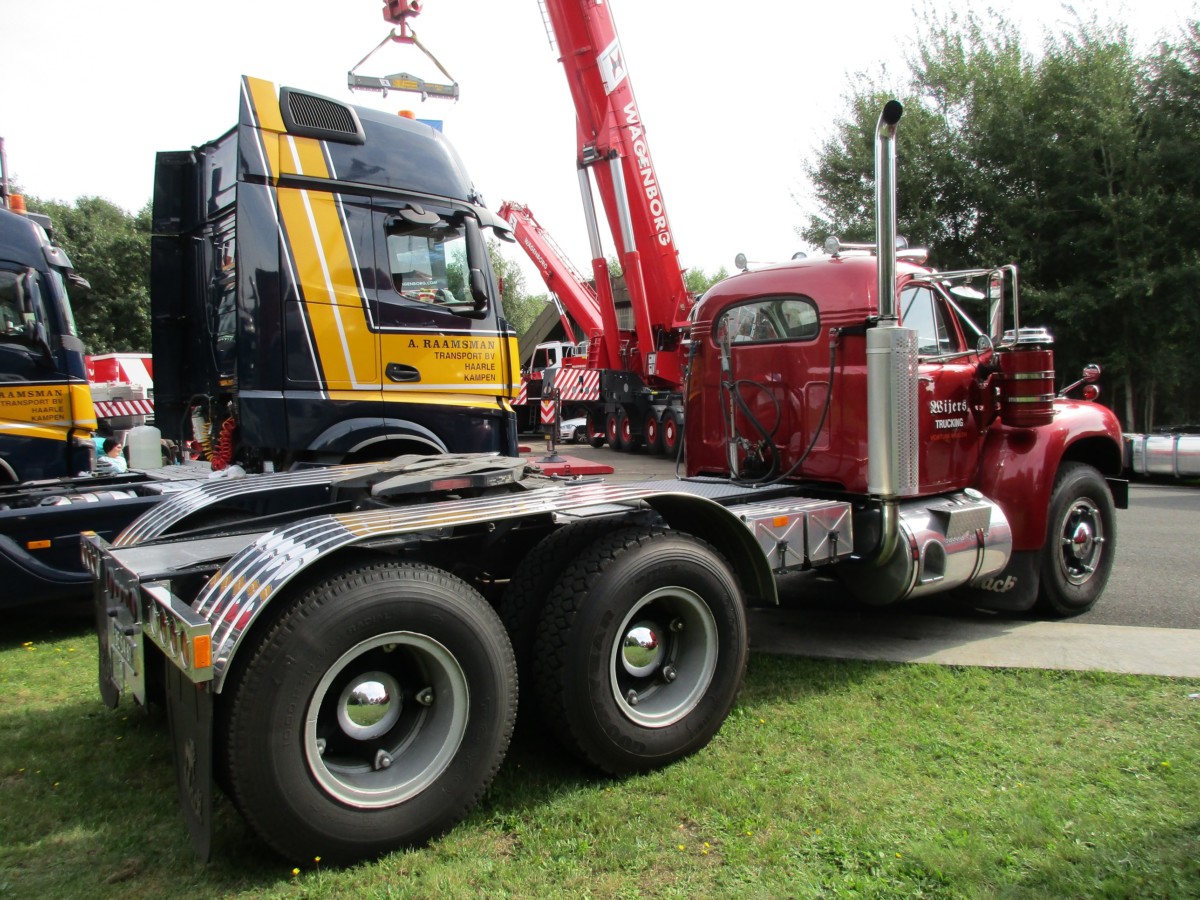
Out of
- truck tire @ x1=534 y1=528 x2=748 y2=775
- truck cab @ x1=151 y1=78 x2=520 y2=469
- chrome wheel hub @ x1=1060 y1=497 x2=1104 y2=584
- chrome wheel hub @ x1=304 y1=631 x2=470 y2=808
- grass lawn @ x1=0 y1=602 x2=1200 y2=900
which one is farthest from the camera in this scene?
truck cab @ x1=151 y1=78 x2=520 y2=469

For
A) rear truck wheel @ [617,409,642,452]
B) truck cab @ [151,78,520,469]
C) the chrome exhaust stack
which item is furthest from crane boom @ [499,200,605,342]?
the chrome exhaust stack

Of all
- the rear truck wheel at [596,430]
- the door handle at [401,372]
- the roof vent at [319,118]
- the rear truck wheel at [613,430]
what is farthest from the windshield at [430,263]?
the rear truck wheel at [596,430]

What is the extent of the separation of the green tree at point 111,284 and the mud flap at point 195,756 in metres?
33.2

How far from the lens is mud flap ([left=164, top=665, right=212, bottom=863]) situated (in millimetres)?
2619

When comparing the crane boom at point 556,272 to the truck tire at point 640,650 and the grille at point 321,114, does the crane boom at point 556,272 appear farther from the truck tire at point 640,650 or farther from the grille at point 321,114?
the truck tire at point 640,650

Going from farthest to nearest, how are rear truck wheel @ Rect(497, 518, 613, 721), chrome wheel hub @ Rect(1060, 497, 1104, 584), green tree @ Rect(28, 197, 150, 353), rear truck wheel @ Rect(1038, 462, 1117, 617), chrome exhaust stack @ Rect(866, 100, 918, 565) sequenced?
1. green tree @ Rect(28, 197, 150, 353)
2. chrome wheel hub @ Rect(1060, 497, 1104, 584)
3. rear truck wheel @ Rect(1038, 462, 1117, 617)
4. chrome exhaust stack @ Rect(866, 100, 918, 565)
5. rear truck wheel @ Rect(497, 518, 613, 721)

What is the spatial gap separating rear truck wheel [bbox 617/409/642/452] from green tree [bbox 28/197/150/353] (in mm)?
21151

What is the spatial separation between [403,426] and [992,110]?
1650 cm

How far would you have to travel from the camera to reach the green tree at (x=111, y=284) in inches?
1284

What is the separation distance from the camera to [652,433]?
716 inches

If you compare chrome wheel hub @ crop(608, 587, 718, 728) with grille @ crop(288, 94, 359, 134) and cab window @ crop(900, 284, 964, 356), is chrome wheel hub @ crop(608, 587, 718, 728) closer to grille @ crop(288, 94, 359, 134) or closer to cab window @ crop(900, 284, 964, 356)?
cab window @ crop(900, 284, 964, 356)

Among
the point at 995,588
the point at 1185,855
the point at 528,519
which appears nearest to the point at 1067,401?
the point at 995,588

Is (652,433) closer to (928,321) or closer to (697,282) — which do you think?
(928,321)

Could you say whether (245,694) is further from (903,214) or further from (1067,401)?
(903,214)
